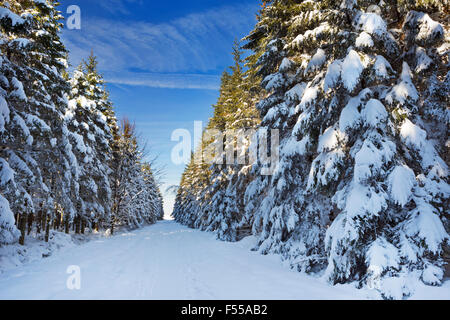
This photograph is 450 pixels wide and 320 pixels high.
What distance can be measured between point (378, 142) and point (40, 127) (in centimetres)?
1285

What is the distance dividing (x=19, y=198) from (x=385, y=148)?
12403 millimetres

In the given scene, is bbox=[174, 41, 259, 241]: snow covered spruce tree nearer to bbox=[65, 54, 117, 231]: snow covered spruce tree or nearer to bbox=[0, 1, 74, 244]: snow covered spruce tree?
bbox=[65, 54, 117, 231]: snow covered spruce tree

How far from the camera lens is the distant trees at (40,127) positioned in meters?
9.32

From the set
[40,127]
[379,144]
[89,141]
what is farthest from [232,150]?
[379,144]

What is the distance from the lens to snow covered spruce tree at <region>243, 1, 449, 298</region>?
610 centimetres

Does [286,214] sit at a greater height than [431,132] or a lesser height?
lesser

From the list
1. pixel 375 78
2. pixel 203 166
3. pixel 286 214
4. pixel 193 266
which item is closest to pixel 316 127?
pixel 375 78

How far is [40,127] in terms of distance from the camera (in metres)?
10.8

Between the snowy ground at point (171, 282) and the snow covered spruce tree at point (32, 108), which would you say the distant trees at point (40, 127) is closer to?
the snow covered spruce tree at point (32, 108)

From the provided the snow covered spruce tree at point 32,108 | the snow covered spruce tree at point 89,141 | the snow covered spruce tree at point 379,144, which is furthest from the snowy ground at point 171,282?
the snow covered spruce tree at point 89,141

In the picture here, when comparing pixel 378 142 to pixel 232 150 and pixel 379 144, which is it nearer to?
pixel 379 144

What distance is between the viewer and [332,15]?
26.4 feet

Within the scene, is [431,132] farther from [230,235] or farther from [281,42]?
[230,235]

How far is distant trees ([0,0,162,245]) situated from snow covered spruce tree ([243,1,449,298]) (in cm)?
1000
